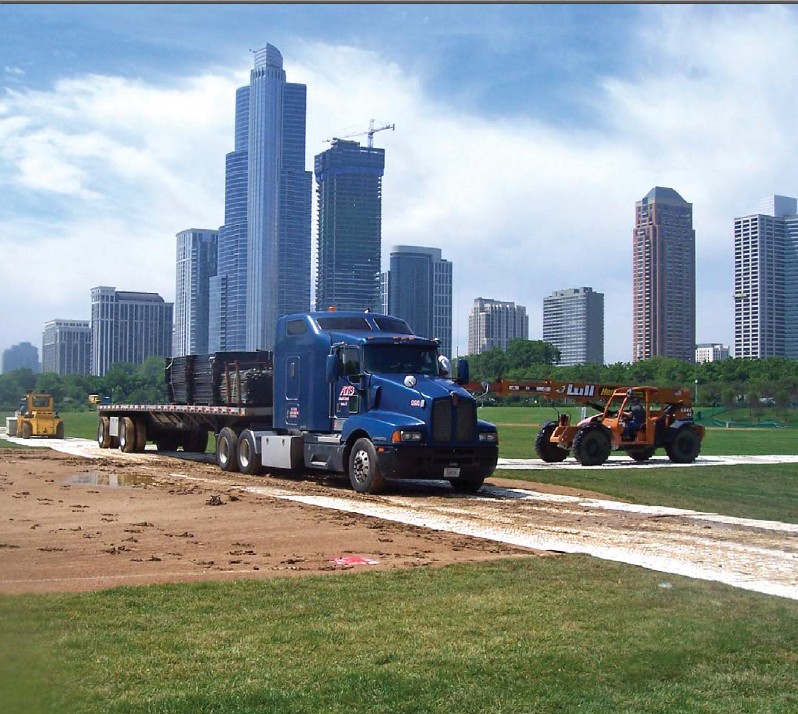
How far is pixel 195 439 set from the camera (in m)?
31.3

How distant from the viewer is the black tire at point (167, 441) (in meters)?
31.4

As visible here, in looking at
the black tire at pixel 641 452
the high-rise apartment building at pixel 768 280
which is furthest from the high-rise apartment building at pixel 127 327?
the black tire at pixel 641 452

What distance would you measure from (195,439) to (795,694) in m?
27.6

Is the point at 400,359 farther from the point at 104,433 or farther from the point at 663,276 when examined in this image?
the point at 663,276

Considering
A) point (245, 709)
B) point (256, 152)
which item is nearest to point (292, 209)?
point (256, 152)

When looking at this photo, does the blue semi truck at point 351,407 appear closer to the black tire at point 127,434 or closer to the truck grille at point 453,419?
the truck grille at point 453,419

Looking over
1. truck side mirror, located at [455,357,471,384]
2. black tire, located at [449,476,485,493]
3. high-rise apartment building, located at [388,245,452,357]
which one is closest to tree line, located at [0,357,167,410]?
black tire, located at [449,476,485,493]

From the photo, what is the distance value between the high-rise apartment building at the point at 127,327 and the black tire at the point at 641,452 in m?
23.7

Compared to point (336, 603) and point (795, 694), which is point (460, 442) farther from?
point (795, 694)

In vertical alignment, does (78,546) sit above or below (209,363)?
below

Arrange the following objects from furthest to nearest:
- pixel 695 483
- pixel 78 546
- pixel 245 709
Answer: pixel 695 483, pixel 78 546, pixel 245 709

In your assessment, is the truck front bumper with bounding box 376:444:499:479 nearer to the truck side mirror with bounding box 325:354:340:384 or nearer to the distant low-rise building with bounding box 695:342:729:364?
the truck side mirror with bounding box 325:354:340:384

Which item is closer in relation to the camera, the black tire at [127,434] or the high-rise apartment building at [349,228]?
the high-rise apartment building at [349,228]

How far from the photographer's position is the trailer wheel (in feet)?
108
